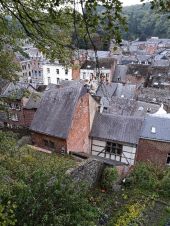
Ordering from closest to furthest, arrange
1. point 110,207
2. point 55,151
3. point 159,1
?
1. point 159,1
2. point 110,207
3. point 55,151

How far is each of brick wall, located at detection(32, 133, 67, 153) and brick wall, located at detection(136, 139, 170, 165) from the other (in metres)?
5.83

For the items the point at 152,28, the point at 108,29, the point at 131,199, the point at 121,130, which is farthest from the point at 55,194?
the point at 152,28

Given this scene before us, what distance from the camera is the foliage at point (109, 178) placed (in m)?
15.5

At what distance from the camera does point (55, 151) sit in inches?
808

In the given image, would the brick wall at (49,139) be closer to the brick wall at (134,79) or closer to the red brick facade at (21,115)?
the red brick facade at (21,115)

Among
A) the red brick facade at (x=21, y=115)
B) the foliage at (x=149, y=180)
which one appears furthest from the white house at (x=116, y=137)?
the red brick facade at (x=21, y=115)

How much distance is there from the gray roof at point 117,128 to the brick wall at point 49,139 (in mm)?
3007

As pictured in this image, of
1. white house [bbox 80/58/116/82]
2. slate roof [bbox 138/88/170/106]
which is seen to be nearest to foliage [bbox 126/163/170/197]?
slate roof [bbox 138/88/170/106]

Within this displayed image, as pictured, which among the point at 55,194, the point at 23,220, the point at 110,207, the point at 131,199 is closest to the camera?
the point at 23,220

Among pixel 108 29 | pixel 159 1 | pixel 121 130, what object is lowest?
pixel 121 130

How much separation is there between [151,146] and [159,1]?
60.5 feet

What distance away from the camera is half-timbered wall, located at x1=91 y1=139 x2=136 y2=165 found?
70.1ft

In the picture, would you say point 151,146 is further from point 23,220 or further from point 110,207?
point 23,220

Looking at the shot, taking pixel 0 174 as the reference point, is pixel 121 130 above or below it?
below
